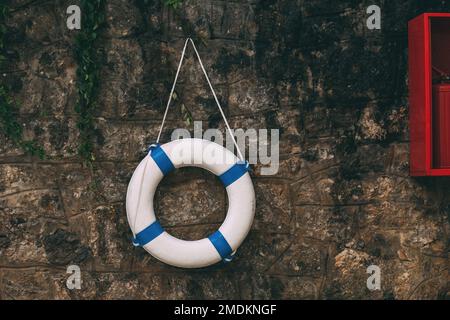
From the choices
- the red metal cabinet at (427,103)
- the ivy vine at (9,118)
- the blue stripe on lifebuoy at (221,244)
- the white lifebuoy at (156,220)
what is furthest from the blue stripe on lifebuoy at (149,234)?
the red metal cabinet at (427,103)

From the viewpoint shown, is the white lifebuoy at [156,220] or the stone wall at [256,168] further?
the stone wall at [256,168]

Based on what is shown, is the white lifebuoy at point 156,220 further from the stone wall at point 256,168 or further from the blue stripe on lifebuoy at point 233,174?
the stone wall at point 256,168

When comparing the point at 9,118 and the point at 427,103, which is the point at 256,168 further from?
Answer: the point at 9,118

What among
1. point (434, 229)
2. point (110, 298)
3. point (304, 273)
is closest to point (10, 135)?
point (110, 298)

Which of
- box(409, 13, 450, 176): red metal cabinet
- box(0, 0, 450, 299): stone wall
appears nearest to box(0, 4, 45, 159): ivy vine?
box(0, 0, 450, 299): stone wall

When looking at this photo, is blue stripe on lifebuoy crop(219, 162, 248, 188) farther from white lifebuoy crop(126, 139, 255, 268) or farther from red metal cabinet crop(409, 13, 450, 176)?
red metal cabinet crop(409, 13, 450, 176)

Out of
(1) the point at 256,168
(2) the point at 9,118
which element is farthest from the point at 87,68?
(1) the point at 256,168
